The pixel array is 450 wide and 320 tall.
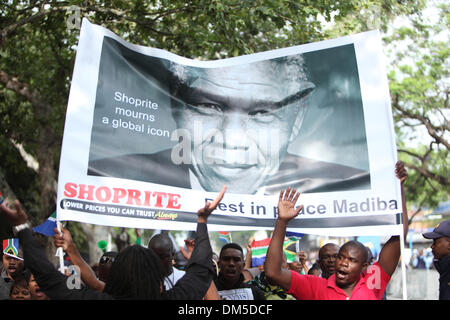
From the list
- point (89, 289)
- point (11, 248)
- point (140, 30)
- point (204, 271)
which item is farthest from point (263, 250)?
point (140, 30)

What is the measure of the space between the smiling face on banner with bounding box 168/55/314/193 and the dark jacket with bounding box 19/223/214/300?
49.1 inches

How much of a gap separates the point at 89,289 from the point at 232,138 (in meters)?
2.00

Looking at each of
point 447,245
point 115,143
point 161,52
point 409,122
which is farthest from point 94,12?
point 409,122

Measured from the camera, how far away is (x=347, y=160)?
14.7 feet

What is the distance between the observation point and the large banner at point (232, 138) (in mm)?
4043

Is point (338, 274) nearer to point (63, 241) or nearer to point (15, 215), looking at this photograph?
point (63, 241)

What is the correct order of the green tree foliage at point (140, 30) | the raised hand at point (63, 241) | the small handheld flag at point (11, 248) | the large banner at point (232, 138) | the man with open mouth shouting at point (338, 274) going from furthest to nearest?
the green tree foliage at point (140, 30)
the small handheld flag at point (11, 248)
the large banner at point (232, 138)
the man with open mouth shouting at point (338, 274)
the raised hand at point (63, 241)

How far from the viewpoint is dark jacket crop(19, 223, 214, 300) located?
2936 millimetres

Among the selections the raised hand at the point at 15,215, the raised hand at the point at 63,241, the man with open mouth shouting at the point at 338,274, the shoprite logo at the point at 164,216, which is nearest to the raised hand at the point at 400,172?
the man with open mouth shouting at the point at 338,274

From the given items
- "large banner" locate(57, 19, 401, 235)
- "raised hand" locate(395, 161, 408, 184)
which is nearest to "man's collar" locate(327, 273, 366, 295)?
"large banner" locate(57, 19, 401, 235)

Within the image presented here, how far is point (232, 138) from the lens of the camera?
4.63 meters

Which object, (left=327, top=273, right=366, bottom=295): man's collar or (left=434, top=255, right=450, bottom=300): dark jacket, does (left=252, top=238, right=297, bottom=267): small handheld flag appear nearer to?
(left=434, top=255, right=450, bottom=300): dark jacket

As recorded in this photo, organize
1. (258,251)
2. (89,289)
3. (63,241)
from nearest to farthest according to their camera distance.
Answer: (89,289)
(63,241)
(258,251)

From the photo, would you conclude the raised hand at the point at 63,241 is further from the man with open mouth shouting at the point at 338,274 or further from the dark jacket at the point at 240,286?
the dark jacket at the point at 240,286
